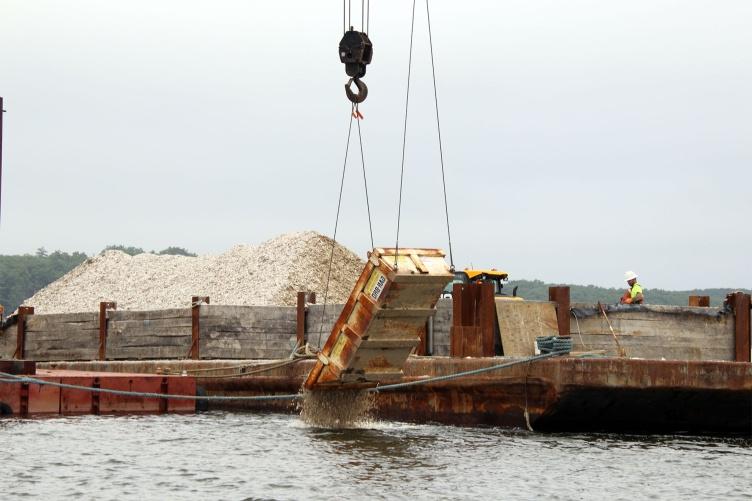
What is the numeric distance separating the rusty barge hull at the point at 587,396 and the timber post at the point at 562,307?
61.3 inches

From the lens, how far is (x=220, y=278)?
40.9 metres

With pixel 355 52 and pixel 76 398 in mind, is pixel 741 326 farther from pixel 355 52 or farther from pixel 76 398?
pixel 76 398

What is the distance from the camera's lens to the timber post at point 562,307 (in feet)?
73.6

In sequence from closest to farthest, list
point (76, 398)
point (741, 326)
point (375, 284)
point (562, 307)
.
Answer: point (375, 284)
point (562, 307)
point (741, 326)
point (76, 398)

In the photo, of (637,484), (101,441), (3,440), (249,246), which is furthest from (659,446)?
(249,246)

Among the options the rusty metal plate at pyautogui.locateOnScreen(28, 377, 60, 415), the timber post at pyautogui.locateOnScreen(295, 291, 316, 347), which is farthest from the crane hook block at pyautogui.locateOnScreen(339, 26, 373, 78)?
the rusty metal plate at pyautogui.locateOnScreen(28, 377, 60, 415)

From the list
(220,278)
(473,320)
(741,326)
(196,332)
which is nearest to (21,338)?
(196,332)

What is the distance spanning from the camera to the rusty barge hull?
2044 cm

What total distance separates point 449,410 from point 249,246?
21844mm

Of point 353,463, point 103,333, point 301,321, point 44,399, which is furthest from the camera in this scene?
point 103,333

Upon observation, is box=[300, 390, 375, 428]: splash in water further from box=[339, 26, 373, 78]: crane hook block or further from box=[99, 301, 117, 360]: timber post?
box=[99, 301, 117, 360]: timber post

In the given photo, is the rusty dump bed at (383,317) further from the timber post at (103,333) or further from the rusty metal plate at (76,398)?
the timber post at (103,333)

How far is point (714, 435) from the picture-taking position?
22.0 metres

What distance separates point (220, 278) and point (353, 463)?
23.6 meters
